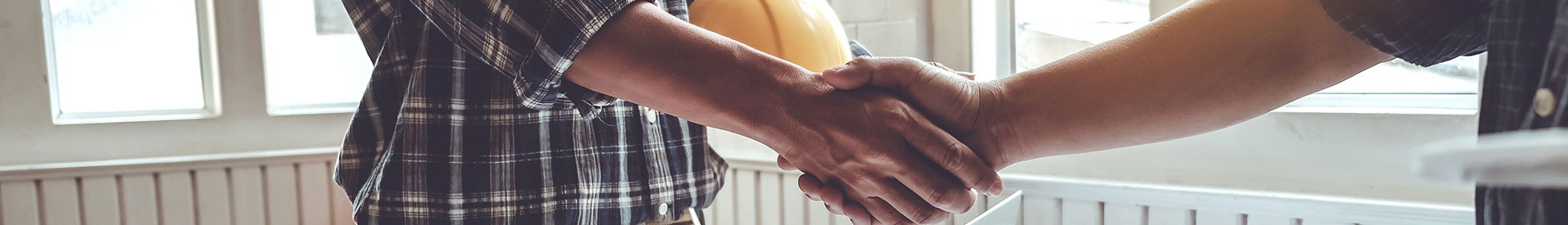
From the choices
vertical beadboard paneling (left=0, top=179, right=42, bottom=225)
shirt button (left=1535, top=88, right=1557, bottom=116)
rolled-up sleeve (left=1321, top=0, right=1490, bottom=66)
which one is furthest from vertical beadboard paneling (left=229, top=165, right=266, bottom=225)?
shirt button (left=1535, top=88, right=1557, bottom=116)

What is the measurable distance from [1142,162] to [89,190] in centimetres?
214

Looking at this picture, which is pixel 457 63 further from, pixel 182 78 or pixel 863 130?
pixel 182 78

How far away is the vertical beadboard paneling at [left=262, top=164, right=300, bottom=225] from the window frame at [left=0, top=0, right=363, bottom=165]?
0.38ft

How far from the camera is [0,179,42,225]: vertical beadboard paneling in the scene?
1.98 meters

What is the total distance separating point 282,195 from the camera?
2.17 metres

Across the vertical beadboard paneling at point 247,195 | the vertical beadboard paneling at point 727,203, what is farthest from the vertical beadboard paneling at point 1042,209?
the vertical beadboard paneling at point 247,195

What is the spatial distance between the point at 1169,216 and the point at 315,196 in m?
1.80

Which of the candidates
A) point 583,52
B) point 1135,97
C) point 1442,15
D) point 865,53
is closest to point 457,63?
point 583,52

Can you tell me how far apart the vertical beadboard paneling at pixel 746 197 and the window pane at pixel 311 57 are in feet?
3.08

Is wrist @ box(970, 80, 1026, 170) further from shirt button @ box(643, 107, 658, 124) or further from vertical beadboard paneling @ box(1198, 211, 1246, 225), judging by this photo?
vertical beadboard paneling @ box(1198, 211, 1246, 225)

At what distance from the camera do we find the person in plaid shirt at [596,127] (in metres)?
0.97

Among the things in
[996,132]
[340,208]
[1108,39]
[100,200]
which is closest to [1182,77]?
[996,132]

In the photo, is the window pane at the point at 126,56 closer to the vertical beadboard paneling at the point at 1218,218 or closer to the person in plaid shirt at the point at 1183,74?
the person in plaid shirt at the point at 1183,74

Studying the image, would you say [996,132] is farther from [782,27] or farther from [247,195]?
[247,195]
